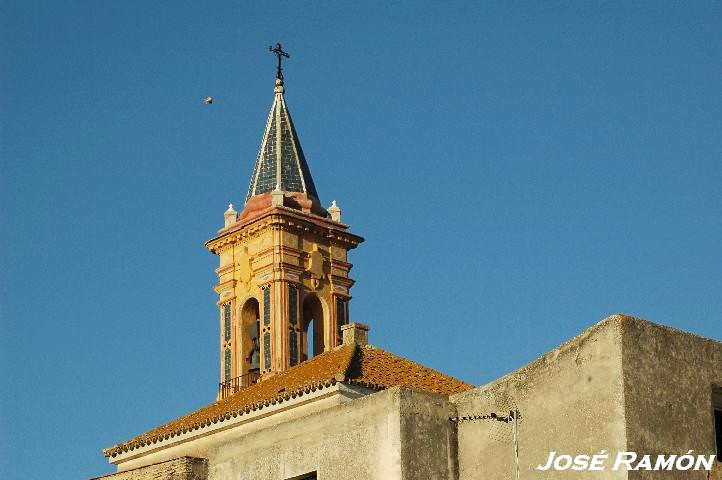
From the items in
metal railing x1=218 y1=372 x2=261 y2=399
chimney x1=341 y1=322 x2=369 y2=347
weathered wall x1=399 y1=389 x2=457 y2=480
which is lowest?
weathered wall x1=399 y1=389 x2=457 y2=480

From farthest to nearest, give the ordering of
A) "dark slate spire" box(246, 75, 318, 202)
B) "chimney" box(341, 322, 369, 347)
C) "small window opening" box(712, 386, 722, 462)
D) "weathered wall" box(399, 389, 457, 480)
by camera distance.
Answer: "dark slate spire" box(246, 75, 318, 202), "chimney" box(341, 322, 369, 347), "weathered wall" box(399, 389, 457, 480), "small window opening" box(712, 386, 722, 462)

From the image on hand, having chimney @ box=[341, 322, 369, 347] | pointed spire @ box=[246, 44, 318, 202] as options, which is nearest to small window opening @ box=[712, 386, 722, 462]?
chimney @ box=[341, 322, 369, 347]

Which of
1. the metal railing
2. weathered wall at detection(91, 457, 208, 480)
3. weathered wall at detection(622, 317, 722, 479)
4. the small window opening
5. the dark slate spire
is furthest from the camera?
the dark slate spire

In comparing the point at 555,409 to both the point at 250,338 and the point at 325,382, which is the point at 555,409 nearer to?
the point at 325,382

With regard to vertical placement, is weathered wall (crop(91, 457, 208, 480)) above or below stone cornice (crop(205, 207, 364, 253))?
below

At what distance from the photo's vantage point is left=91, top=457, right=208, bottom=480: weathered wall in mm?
25578

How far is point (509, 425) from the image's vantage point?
2208 centimetres

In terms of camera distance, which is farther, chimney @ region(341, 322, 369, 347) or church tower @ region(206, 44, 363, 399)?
church tower @ region(206, 44, 363, 399)

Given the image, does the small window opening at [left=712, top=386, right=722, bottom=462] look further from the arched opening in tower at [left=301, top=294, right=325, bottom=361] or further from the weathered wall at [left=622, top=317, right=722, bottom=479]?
the arched opening in tower at [left=301, top=294, right=325, bottom=361]

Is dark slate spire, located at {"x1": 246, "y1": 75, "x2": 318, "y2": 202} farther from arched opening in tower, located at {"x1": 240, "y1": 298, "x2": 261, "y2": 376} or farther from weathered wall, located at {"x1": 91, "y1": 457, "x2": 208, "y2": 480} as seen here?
weathered wall, located at {"x1": 91, "y1": 457, "x2": 208, "y2": 480}

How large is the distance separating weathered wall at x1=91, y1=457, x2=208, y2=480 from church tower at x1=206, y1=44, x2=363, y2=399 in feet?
61.7

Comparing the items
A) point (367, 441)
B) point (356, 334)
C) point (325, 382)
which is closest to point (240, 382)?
point (356, 334)

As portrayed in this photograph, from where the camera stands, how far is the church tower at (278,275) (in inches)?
1863

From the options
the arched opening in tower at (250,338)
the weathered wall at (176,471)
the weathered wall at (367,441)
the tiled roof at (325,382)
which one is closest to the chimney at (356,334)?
the tiled roof at (325,382)
